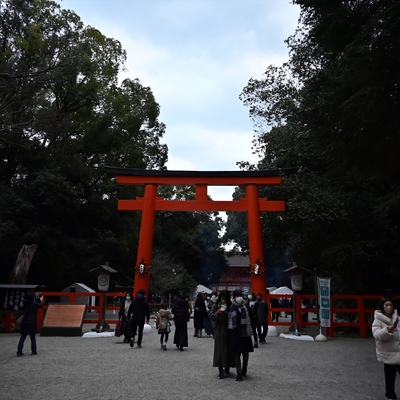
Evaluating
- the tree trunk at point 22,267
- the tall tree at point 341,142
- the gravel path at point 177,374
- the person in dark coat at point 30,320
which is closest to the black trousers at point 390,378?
the gravel path at point 177,374

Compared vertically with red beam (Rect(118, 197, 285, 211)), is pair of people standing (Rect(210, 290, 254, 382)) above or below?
below

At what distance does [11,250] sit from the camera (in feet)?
62.1

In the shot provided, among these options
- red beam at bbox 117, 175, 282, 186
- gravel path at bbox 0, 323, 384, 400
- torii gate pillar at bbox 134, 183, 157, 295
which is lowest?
gravel path at bbox 0, 323, 384, 400

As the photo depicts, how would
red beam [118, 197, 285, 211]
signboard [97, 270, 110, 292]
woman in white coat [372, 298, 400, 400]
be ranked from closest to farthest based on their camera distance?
woman in white coat [372, 298, 400, 400] → signboard [97, 270, 110, 292] → red beam [118, 197, 285, 211]

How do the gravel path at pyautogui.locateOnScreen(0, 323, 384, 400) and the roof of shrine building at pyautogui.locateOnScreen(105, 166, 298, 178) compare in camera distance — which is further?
the roof of shrine building at pyautogui.locateOnScreen(105, 166, 298, 178)

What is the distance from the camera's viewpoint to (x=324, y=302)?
12914 millimetres

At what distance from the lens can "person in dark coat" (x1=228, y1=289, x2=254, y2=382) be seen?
6.51m

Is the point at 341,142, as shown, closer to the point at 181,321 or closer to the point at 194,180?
the point at 181,321

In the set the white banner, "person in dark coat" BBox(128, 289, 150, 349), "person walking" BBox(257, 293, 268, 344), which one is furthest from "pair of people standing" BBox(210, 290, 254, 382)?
the white banner

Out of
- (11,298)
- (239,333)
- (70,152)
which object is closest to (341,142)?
(239,333)

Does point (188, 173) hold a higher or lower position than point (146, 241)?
higher

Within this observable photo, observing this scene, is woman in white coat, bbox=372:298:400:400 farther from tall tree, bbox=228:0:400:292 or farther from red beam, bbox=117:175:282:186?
red beam, bbox=117:175:282:186

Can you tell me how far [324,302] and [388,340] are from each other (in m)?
8.10

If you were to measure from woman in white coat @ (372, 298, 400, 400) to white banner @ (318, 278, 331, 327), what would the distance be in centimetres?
779
